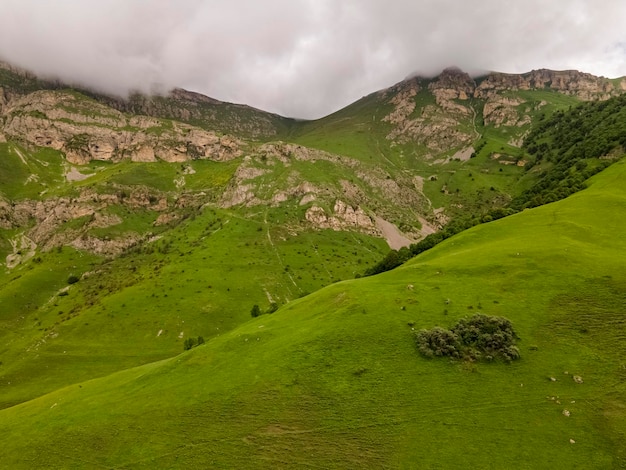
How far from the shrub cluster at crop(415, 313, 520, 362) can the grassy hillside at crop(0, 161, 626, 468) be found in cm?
126

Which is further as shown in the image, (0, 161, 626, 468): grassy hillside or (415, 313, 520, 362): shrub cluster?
(415, 313, 520, 362): shrub cluster

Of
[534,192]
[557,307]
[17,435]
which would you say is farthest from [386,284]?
[534,192]

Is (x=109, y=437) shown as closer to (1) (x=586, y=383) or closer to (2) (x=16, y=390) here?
(1) (x=586, y=383)

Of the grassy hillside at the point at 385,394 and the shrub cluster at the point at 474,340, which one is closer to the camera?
the grassy hillside at the point at 385,394

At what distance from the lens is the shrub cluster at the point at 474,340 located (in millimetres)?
45219

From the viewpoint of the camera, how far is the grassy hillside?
35.0 meters

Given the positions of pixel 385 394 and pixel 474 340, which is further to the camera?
pixel 474 340

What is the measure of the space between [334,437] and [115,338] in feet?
485

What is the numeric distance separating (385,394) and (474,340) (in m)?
13.8

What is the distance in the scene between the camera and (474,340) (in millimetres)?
47469

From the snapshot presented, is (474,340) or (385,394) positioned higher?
(474,340)

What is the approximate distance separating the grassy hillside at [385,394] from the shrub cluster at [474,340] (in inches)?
49.4

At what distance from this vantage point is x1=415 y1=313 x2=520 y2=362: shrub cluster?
45219mm

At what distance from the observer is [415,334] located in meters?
50.6
